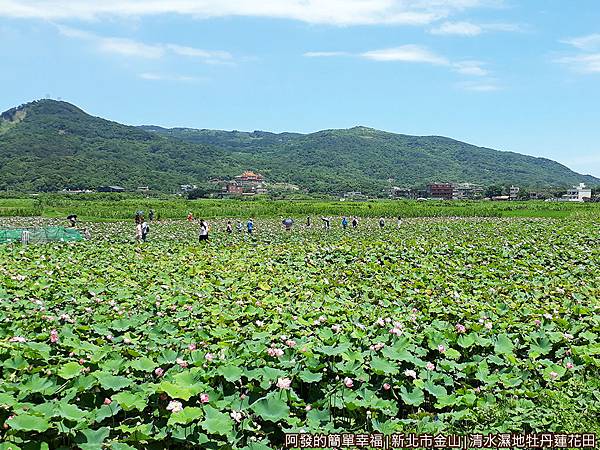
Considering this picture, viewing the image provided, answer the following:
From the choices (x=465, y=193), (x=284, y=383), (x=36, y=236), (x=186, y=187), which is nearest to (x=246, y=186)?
(x=186, y=187)

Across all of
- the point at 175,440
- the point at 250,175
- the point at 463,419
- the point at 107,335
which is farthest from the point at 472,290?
the point at 250,175

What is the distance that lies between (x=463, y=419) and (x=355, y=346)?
4.42 ft

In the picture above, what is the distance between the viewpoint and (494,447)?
365 cm

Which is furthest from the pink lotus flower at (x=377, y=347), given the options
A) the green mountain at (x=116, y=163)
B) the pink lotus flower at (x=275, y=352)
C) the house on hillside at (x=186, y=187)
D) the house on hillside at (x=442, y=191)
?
the house on hillside at (x=442, y=191)

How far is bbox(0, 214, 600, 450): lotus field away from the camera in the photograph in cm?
375

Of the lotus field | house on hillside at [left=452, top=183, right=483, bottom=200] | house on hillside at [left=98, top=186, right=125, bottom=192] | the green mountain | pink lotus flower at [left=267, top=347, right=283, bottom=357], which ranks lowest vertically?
the lotus field

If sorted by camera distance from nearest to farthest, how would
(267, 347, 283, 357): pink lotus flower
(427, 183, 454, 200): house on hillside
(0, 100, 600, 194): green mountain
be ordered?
(267, 347, 283, 357): pink lotus flower, (0, 100, 600, 194): green mountain, (427, 183, 454, 200): house on hillside

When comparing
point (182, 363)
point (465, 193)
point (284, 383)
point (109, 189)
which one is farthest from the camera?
point (465, 193)

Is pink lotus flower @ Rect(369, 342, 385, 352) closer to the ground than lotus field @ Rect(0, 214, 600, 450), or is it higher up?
higher up

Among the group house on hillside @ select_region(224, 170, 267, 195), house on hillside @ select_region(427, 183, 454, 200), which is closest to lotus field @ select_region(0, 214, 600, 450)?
house on hillside @ select_region(224, 170, 267, 195)

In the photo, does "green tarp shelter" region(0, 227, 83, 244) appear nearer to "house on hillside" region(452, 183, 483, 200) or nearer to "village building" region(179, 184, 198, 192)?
"village building" region(179, 184, 198, 192)

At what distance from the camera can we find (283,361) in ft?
15.4

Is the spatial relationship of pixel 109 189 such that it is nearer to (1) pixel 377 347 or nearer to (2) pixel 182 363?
A: (2) pixel 182 363

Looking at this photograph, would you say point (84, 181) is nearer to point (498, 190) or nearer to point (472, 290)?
point (498, 190)
